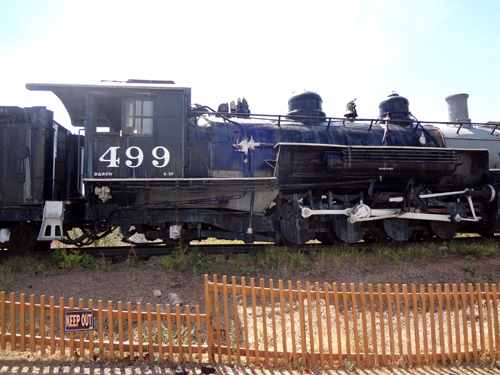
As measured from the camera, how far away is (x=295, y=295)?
361cm

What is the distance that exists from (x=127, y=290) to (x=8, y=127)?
396cm

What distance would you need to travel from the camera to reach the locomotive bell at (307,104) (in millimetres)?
8336

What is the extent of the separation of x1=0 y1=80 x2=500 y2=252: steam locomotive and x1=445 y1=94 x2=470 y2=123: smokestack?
183 centimetres

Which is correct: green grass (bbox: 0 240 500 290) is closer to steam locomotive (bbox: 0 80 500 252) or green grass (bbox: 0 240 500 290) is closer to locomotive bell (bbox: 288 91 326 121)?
steam locomotive (bbox: 0 80 500 252)

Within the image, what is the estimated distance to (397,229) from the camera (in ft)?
24.2

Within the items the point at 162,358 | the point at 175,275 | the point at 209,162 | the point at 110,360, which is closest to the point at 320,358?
the point at 162,358

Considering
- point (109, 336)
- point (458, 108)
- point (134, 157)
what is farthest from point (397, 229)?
Answer: point (109, 336)

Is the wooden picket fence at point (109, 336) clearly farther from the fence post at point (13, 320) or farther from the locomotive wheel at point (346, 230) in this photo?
the locomotive wheel at point (346, 230)

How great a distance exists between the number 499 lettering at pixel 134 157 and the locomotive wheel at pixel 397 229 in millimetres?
5170

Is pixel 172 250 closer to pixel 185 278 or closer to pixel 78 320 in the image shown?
pixel 185 278

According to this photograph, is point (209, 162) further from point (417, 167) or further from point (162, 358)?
point (417, 167)

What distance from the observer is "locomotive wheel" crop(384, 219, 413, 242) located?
7320 millimetres

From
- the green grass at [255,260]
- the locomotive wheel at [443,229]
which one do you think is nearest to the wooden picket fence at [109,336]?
the green grass at [255,260]

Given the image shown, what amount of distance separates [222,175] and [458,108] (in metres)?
8.03
